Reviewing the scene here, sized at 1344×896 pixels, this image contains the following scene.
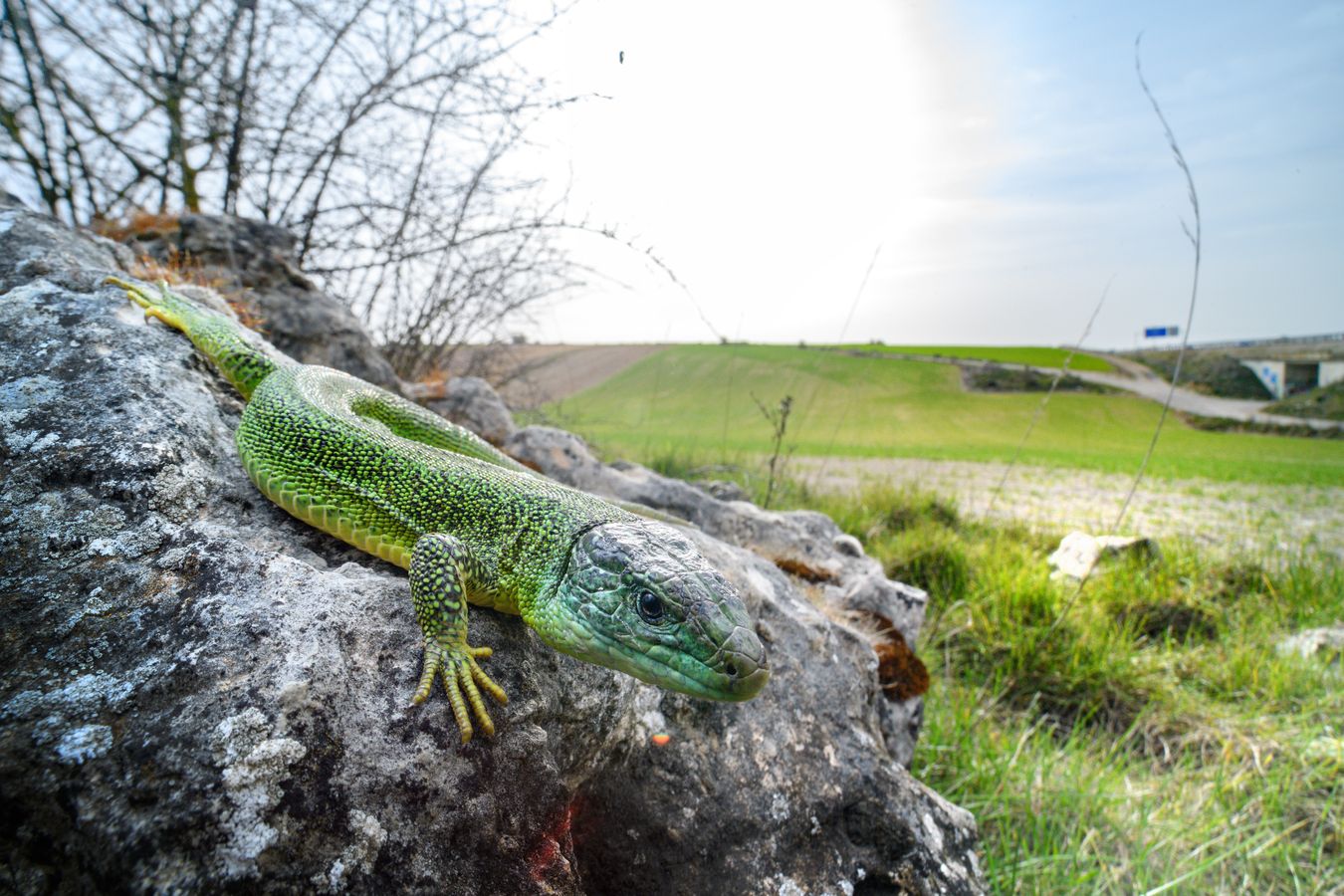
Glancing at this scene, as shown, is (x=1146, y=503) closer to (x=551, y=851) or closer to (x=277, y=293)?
(x=551, y=851)

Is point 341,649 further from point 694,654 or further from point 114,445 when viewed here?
point 114,445

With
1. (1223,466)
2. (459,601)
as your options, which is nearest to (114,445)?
(459,601)

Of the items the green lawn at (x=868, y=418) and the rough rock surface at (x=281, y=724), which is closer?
the rough rock surface at (x=281, y=724)

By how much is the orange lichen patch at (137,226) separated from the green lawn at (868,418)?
475cm

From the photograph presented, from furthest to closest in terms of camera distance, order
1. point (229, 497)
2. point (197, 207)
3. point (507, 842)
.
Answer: point (197, 207) → point (229, 497) → point (507, 842)

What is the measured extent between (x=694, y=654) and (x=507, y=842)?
2.31 feet

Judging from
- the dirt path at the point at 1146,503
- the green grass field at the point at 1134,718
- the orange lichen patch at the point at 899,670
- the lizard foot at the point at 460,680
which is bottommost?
the green grass field at the point at 1134,718

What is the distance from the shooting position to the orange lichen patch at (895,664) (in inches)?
174

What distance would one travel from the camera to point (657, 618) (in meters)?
1.97

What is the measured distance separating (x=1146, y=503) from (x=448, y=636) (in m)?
10.8

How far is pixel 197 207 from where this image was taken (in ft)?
26.0

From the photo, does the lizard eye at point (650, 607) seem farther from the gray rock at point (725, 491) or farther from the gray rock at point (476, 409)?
the gray rock at point (725, 491)

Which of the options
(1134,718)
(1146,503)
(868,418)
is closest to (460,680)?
(1134,718)

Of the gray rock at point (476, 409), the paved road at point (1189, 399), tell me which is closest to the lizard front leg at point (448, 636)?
the gray rock at point (476, 409)
